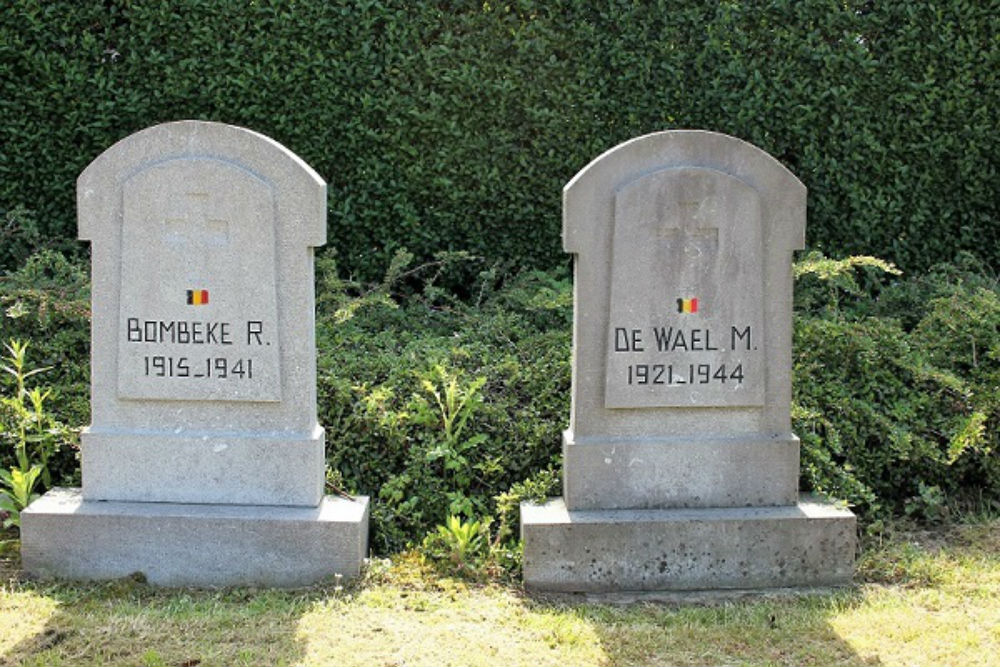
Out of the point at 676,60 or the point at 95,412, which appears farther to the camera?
the point at 676,60

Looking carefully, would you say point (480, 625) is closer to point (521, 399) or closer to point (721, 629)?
point (721, 629)

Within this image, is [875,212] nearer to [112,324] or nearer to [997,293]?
[997,293]

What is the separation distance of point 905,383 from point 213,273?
3182 millimetres

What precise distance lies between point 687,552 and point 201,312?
81.7 inches

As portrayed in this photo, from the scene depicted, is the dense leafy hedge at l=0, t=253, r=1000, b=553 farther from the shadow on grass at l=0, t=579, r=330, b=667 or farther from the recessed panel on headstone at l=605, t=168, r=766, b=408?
the shadow on grass at l=0, t=579, r=330, b=667

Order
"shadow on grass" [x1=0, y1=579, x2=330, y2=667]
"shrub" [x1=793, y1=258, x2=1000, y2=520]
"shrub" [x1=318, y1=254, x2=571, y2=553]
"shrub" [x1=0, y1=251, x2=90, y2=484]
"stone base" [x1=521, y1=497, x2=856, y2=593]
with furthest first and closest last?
"shrub" [x1=0, y1=251, x2=90, y2=484]
"shrub" [x1=793, y1=258, x2=1000, y2=520]
"shrub" [x1=318, y1=254, x2=571, y2=553]
"stone base" [x1=521, y1=497, x2=856, y2=593]
"shadow on grass" [x1=0, y1=579, x2=330, y2=667]

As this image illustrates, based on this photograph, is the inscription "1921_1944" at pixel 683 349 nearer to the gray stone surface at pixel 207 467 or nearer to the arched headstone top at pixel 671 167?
the arched headstone top at pixel 671 167

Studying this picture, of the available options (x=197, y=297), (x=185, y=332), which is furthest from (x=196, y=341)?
(x=197, y=297)

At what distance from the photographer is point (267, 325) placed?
4691 mm

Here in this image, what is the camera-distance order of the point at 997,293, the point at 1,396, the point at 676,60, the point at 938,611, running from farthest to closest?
1. the point at 676,60
2. the point at 997,293
3. the point at 1,396
4. the point at 938,611

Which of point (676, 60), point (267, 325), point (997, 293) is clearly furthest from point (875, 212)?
point (267, 325)

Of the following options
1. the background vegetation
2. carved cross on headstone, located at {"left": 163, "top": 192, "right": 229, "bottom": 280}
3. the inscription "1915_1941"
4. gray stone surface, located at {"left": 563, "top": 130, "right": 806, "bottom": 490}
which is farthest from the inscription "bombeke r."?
the background vegetation

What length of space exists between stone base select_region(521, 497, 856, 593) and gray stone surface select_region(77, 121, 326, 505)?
3.24ft

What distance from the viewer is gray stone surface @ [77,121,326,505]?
463 centimetres
